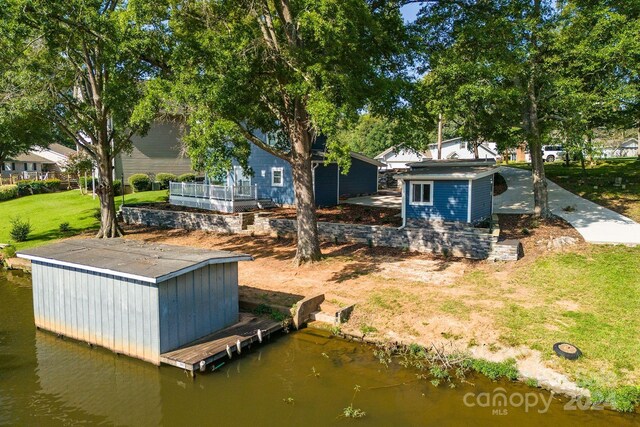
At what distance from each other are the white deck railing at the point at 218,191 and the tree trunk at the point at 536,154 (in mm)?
15254

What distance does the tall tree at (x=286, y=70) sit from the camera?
42.9 ft

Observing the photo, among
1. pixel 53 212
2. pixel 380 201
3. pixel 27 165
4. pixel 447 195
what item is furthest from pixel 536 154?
pixel 27 165

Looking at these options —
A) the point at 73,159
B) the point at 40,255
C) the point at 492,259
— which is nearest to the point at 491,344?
the point at 492,259

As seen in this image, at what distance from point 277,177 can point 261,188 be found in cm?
139

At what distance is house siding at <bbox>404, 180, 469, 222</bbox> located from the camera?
18.1m

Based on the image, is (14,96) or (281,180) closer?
(14,96)

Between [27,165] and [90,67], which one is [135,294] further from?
[27,165]

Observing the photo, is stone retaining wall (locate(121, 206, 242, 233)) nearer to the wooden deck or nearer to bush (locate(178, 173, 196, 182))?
bush (locate(178, 173, 196, 182))

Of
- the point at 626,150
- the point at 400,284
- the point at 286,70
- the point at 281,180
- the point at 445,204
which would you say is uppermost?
the point at 626,150

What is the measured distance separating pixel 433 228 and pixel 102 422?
1417 centimetres

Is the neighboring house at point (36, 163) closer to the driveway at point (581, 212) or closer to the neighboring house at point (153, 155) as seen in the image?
the neighboring house at point (153, 155)

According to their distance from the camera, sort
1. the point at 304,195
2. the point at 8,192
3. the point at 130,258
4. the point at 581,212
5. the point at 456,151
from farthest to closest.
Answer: the point at 456,151
the point at 8,192
the point at 581,212
the point at 304,195
the point at 130,258

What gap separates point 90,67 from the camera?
1981 centimetres

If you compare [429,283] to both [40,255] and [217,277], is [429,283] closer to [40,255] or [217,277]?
[217,277]
